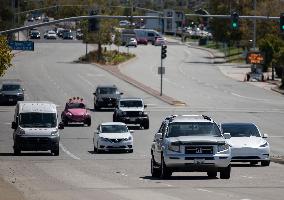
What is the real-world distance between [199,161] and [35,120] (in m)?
17.0

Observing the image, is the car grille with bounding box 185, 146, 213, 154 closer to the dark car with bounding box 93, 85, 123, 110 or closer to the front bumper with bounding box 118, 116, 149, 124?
the front bumper with bounding box 118, 116, 149, 124

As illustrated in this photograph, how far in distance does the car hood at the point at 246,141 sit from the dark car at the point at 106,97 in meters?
39.4

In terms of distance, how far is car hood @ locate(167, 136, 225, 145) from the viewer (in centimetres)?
2895

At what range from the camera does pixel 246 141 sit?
123ft

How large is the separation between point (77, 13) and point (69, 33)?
55.7 feet

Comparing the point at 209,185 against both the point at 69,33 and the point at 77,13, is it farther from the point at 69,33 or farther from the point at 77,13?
the point at 69,33

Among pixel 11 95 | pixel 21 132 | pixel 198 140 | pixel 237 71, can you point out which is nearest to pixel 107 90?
pixel 11 95

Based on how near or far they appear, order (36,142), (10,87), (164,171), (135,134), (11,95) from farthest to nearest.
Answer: (10,87)
(11,95)
(135,134)
(36,142)
(164,171)

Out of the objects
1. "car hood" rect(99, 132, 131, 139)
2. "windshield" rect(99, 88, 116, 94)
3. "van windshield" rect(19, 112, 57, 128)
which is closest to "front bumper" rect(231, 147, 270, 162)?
"van windshield" rect(19, 112, 57, 128)

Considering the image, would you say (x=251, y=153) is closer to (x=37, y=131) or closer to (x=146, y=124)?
(x=37, y=131)

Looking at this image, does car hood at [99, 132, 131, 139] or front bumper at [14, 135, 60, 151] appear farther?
car hood at [99, 132, 131, 139]

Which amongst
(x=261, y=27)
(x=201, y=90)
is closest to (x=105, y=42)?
(x=261, y=27)

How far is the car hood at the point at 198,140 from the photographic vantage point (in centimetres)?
2895

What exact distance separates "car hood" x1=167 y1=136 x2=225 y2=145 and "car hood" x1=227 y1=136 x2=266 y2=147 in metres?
7.68
